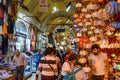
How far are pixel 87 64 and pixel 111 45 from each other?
8.49 ft

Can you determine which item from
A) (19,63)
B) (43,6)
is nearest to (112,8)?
(19,63)

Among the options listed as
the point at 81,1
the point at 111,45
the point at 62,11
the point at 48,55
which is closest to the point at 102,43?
the point at 111,45

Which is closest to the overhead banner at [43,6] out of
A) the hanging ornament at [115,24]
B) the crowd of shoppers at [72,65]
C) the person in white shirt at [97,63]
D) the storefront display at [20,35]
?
the storefront display at [20,35]

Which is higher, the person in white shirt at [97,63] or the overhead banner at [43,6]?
the overhead banner at [43,6]

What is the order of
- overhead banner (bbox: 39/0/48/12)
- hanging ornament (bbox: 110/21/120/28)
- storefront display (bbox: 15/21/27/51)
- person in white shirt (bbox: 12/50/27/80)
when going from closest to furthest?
hanging ornament (bbox: 110/21/120/28)
person in white shirt (bbox: 12/50/27/80)
overhead banner (bbox: 39/0/48/12)
storefront display (bbox: 15/21/27/51)

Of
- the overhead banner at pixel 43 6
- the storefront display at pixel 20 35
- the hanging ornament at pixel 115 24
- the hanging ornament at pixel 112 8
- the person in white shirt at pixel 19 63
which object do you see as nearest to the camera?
the hanging ornament at pixel 112 8

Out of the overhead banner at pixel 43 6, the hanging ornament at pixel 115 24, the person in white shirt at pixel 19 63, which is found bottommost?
the person in white shirt at pixel 19 63

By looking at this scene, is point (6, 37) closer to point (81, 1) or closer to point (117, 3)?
point (81, 1)

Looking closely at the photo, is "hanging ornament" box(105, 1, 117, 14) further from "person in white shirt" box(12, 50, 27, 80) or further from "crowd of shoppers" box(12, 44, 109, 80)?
"person in white shirt" box(12, 50, 27, 80)

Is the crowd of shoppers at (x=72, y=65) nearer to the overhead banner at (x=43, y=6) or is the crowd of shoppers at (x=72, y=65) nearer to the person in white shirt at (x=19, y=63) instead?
the person in white shirt at (x=19, y=63)

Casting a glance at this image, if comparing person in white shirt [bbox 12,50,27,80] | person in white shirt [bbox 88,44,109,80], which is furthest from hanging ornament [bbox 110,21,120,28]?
person in white shirt [bbox 12,50,27,80]

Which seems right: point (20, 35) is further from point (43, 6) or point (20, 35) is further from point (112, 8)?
point (112, 8)

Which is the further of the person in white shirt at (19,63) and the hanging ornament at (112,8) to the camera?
the person in white shirt at (19,63)

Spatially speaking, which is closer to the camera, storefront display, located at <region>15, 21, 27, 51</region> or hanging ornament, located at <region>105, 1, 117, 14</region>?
hanging ornament, located at <region>105, 1, 117, 14</region>
